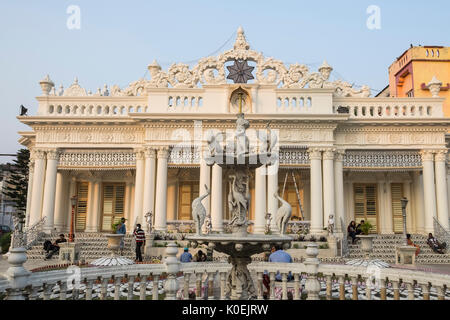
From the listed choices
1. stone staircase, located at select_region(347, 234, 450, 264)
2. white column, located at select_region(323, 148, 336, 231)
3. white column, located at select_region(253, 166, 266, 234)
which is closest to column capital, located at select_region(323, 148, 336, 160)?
white column, located at select_region(323, 148, 336, 231)

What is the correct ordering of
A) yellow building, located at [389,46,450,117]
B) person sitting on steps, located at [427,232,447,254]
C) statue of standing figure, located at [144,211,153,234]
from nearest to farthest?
person sitting on steps, located at [427,232,447,254]
statue of standing figure, located at [144,211,153,234]
yellow building, located at [389,46,450,117]

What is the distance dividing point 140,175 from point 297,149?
322 inches

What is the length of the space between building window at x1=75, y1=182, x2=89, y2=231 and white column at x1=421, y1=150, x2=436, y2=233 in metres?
18.3

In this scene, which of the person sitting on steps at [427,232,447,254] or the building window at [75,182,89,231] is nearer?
the person sitting on steps at [427,232,447,254]

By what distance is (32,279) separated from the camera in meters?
6.30

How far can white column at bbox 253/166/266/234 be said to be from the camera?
1939 centimetres

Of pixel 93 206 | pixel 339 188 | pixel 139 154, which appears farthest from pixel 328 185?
pixel 93 206

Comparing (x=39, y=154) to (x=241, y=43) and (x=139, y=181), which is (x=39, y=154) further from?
(x=241, y=43)

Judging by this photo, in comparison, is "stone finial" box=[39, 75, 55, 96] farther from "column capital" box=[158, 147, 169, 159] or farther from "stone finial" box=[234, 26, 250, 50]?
"stone finial" box=[234, 26, 250, 50]

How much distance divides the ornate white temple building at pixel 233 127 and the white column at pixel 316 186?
0.05m

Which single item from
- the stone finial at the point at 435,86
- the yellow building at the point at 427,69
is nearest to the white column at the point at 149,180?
the stone finial at the point at 435,86

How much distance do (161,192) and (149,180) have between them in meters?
0.91

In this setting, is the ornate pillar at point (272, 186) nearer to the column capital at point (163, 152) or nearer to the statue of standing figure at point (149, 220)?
the column capital at point (163, 152)

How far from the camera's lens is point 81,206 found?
23156 mm
